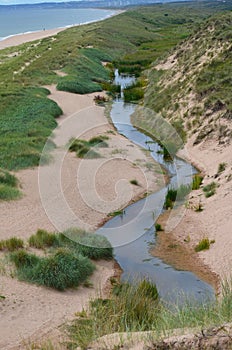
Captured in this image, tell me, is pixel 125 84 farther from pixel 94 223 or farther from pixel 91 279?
pixel 91 279

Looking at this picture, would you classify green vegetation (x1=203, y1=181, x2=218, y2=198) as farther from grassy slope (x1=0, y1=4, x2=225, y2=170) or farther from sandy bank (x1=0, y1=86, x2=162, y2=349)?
grassy slope (x1=0, y1=4, x2=225, y2=170)

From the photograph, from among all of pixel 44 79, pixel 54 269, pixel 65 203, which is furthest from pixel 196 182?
pixel 44 79

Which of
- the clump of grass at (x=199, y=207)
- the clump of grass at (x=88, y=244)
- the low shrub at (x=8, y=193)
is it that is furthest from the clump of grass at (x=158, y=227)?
the low shrub at (x=8, y=193)

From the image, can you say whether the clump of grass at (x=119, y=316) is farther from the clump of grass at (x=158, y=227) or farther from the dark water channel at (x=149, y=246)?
the clump of grass at (x=158, y=227)

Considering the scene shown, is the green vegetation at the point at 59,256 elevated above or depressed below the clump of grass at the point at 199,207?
below

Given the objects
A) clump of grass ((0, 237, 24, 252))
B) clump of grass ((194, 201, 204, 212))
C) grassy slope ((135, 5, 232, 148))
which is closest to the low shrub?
clump of grass ((0, 237, 24, 252))

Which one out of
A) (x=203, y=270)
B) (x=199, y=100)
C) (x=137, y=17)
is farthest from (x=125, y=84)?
(x=137, y=17)
